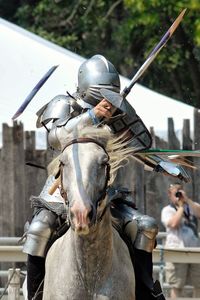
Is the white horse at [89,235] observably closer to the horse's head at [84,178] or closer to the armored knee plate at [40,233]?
the horse's head at [84,178]

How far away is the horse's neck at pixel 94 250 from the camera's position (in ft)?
26.6

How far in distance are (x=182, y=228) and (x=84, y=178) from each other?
7624 millimetres

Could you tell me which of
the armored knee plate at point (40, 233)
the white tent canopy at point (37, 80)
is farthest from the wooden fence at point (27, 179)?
the armored knee plate at point (40, 233)

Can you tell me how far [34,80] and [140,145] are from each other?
9322 millimetres

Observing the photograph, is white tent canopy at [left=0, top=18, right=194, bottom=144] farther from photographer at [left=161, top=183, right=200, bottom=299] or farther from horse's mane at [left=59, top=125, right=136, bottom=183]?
horse's mane at [left=59, top=125, right=136, bottom=183]

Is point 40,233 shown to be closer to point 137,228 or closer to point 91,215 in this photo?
point 137,228

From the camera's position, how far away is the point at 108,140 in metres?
8.21

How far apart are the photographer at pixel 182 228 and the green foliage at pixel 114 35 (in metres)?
11.9

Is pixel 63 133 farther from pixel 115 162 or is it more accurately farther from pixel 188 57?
pixel 188 57

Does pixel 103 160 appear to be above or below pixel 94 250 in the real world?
above

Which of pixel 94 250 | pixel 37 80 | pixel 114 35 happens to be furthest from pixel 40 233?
pixel 114 35

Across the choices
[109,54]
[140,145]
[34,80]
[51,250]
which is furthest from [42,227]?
[109,54]

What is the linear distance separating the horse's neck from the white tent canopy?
8.73 m

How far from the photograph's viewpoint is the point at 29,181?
16.7 metres
